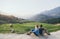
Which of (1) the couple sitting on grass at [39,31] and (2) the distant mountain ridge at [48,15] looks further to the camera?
(2) the distant mountain ridge at [48,15]

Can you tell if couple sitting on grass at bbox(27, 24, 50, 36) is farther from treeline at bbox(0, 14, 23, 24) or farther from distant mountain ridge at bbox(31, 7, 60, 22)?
treeline at bbox(0, 14, 23, 24)

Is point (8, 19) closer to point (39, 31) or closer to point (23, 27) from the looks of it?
point (23, 27)

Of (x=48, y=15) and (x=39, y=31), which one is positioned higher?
(x=48, y=15)

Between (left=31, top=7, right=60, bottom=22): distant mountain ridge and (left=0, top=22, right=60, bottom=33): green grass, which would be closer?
(left=0, top=22, right=60, bottom=33): green grass

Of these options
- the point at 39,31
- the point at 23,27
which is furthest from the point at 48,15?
the point at 23,27

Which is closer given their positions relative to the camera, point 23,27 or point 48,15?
point 23,27

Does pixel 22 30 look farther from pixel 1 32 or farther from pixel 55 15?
pixel 55 15

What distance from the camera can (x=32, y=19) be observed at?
9.80ft

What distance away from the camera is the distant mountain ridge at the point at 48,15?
2999mm

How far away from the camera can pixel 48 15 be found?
9.93ft

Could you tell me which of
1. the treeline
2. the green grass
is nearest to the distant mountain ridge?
the green grass

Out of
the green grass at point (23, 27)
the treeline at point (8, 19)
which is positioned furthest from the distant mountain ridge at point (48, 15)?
the treeline at point (8, 19)

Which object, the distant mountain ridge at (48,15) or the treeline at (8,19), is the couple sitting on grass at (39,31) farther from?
the treeline at (8,19)

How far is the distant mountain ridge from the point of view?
9.84 ft
